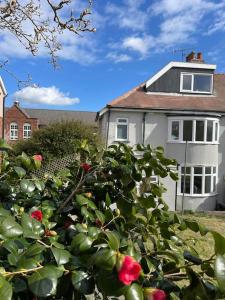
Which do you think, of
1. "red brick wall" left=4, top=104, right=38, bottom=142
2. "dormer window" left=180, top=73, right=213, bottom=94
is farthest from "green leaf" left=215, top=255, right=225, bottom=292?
"red brick wall" left=4, top=104, right=38, bottom=142

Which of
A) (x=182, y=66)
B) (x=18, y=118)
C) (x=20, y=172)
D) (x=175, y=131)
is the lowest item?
(x=20, y=172)

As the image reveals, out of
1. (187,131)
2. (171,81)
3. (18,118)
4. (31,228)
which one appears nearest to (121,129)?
(187,131)

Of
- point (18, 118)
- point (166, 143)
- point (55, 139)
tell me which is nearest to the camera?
point (55, 139)

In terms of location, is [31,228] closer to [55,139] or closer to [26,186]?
[26,186]

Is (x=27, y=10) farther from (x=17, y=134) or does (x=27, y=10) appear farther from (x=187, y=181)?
(x=17, y=134)

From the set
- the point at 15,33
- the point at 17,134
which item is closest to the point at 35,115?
the point at 17,134

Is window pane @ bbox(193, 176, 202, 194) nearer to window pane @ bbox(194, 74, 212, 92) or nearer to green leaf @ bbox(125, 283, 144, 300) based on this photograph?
window pane @ bbox(194, 74, 212, 92)

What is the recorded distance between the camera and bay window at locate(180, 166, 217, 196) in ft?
66.8

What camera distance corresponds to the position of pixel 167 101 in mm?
21172

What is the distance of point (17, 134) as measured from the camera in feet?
158

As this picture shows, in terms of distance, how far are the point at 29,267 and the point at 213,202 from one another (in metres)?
20.6

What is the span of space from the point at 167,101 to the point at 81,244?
67.1 feet

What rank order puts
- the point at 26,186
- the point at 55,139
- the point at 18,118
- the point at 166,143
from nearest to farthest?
the point at 26,186
the point at 55,139
the point at 166,143
the point at 18,118

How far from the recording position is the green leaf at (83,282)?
108cm
